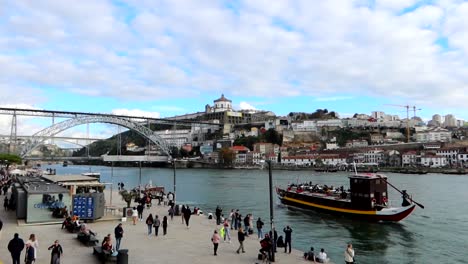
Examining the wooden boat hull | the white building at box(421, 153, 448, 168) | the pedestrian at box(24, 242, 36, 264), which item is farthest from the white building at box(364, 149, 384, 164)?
the pedestrian at box(24, 242, 36, 264)

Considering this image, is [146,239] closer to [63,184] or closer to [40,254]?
[40,254]

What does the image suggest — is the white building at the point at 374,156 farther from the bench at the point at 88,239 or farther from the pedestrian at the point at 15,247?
the pedestrian at the point at 15,247

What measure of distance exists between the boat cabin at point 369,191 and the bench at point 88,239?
12977 millimetres

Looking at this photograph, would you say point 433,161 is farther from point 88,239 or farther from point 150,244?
point 88,239

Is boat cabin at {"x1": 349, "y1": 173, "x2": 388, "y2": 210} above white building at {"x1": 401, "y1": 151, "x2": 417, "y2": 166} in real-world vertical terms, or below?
below

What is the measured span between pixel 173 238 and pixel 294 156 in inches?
3319

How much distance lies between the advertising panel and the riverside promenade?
11.8 inches

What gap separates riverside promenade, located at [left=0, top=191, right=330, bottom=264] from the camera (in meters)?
9.31

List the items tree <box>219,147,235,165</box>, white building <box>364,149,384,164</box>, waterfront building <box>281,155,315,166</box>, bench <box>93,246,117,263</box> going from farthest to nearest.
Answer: tree <box>219,147,235,165</box> < waterfront building <box>281,155,315,166</box> < white building <box>364,149,384,164</box> < bench <box>93,246,117,263</box>

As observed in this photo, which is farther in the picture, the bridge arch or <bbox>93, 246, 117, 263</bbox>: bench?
the bridge arch

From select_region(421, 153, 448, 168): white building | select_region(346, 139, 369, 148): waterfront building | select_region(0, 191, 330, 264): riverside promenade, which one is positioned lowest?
select_region(0, 191, 330, 264): riverside promenade

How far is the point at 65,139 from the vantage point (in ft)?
318

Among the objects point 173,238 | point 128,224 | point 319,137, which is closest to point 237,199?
point 128,224

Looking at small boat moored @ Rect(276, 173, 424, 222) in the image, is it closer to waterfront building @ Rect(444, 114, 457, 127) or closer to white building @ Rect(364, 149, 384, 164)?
white building @ Rect(364, 149, 384, 164)
